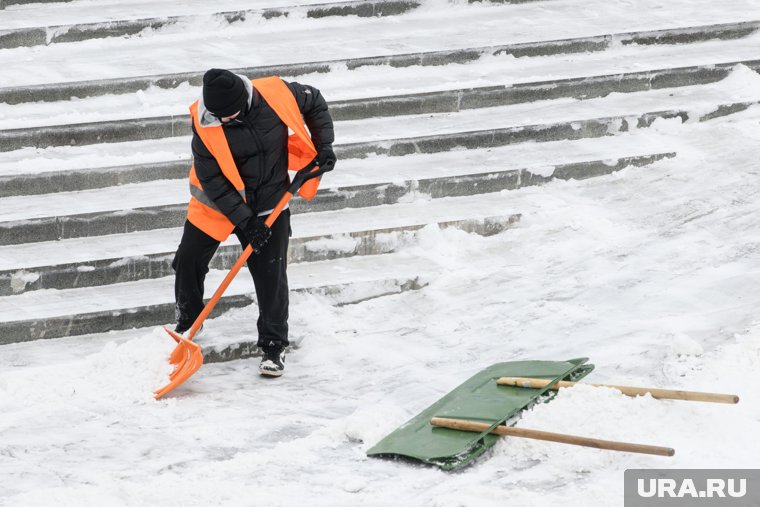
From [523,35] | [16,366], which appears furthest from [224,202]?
[523,35]

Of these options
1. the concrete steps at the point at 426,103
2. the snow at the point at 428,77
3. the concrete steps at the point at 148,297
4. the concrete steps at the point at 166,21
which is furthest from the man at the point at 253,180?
the concrete steps at the point at 166,21

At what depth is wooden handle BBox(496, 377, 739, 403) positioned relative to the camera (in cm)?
459

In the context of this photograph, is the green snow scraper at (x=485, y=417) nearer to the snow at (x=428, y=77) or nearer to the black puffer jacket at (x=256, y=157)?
the black puffer jacket at (x=256, y=157)

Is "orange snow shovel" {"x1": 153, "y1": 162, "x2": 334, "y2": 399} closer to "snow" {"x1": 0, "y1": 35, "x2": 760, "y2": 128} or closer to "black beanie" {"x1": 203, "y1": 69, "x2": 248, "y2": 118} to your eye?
"black beanie" {"x1": 203, "y1": 69, "x2": 248, "y2": 118}

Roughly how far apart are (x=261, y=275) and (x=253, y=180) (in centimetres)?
53

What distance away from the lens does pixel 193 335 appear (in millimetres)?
5766

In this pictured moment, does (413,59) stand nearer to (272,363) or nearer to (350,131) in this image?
(350,131)

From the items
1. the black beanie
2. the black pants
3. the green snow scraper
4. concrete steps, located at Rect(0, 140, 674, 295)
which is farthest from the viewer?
concrete steps, located at Rect(0, 140, 674, 295)

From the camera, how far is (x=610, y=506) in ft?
13.7

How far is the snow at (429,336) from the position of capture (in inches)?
183

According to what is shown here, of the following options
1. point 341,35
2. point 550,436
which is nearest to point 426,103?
point 341,35

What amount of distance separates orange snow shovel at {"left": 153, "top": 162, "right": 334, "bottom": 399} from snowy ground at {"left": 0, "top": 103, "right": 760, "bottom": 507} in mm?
89

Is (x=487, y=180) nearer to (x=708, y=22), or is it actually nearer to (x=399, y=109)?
(x=399, y=109)

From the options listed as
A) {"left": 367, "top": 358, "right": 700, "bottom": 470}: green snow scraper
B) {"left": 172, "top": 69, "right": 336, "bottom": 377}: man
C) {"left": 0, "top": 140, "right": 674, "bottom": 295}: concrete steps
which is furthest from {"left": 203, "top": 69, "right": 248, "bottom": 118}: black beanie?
{"left": 367, "top": 358, "right": 700, "bottom": 470}: green snow scraper
